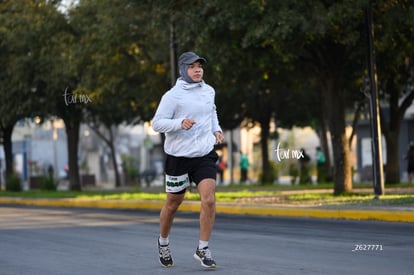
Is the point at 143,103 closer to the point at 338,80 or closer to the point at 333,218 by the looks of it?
the point at 338,80

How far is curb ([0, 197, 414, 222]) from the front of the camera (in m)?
15.8

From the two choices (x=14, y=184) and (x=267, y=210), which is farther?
(x=14, y=184)

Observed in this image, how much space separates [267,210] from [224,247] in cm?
800

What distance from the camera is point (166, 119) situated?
26.8 feet

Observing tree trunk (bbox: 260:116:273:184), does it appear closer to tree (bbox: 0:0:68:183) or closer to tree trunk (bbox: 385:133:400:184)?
tree trunk (bbox: 385:133:400:184)

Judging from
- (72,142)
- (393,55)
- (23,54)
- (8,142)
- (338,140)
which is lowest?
(338,140)

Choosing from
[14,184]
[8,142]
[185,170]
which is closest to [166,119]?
[185,170]

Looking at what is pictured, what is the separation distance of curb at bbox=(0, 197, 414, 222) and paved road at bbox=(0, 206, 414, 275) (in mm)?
498

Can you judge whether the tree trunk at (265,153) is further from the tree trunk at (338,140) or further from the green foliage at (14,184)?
the tree trunk at (338,140)

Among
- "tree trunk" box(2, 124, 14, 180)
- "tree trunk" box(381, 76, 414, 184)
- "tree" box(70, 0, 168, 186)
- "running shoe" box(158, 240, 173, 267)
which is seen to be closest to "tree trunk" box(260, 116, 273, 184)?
"tree" box(70, 0, 168, 186)

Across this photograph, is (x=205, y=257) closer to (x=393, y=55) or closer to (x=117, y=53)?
(x=393, y=55)

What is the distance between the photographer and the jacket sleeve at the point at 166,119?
807 cm

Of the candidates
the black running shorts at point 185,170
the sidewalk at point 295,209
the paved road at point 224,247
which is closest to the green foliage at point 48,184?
the sidewalk at point 295,209

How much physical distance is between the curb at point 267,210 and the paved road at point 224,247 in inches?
19.6
